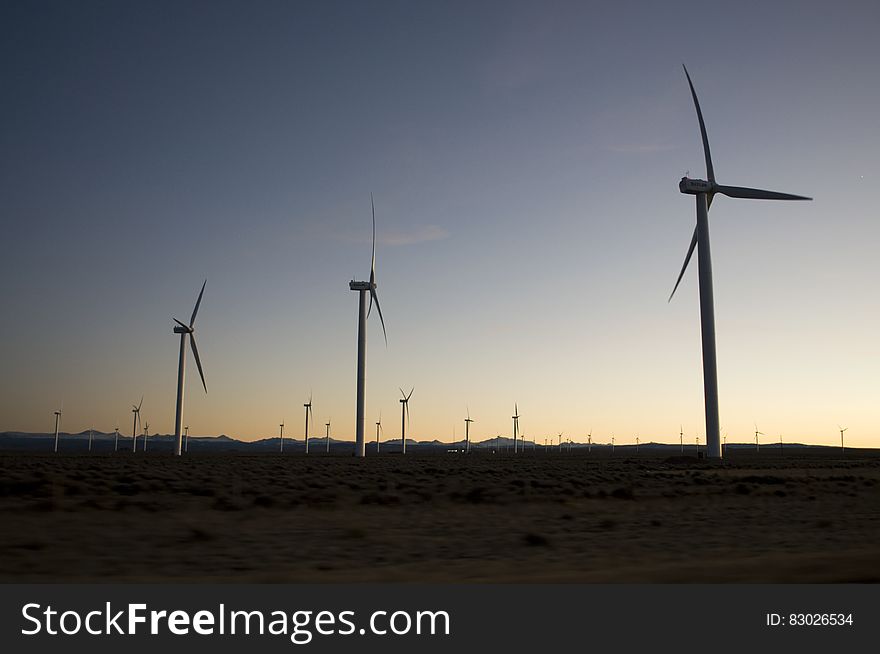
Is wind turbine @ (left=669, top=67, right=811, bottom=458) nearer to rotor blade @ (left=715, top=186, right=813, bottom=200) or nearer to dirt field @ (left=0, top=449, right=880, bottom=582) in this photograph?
rotor blade @ (left=715, top=186, right=813, bottom=200)

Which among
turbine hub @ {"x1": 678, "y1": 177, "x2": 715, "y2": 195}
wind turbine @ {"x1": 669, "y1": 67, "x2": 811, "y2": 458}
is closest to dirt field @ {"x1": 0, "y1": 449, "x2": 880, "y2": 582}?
wind turbine @ {"x1": 669, "y1": 67, "x2": 811, "y2": 458}

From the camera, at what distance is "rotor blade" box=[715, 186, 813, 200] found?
70.9 meters

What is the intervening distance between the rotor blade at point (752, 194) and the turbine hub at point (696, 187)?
90 centimetres

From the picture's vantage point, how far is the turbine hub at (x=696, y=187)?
73.3 m

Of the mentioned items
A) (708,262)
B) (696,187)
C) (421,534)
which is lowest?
(421,534)

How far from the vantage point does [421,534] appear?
51.9 ft

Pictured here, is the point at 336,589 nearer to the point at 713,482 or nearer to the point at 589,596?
the point at 589,596

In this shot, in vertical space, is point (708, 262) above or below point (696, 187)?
below

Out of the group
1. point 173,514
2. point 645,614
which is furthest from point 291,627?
point 173,514

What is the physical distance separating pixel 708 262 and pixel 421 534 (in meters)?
59.5

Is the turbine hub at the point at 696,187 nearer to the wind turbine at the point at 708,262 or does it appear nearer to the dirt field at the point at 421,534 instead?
the wind turbine at the point at 708,262

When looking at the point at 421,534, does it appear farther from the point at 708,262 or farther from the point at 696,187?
the point at 696,187

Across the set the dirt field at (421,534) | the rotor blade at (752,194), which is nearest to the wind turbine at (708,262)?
the rotor blade at (752,194)

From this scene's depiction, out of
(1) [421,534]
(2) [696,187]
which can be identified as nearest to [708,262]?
(2) [696,187]
